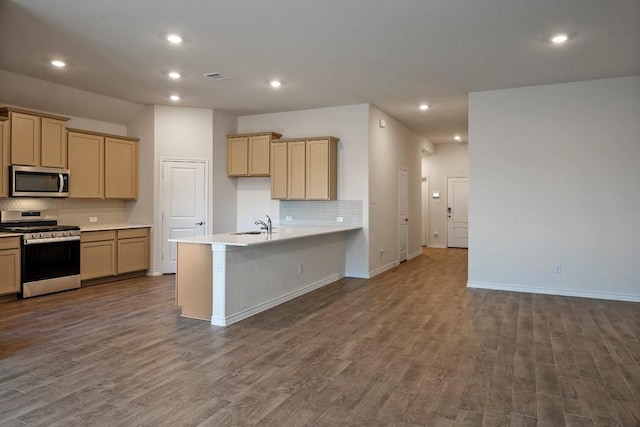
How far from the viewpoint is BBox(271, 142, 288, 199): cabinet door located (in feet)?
24.1

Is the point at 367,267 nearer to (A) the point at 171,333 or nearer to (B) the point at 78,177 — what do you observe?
(A) the point at 171,333

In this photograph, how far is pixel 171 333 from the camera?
13.7 feet

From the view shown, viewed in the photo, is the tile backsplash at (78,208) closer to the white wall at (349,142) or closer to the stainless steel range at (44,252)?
the stainless steel range at (44,252)

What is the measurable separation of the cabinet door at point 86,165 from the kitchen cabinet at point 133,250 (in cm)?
75

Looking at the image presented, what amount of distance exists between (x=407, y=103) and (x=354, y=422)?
5.66 metres

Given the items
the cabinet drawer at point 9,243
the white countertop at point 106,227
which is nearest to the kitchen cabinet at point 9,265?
the cabinet drawer at point 9,243

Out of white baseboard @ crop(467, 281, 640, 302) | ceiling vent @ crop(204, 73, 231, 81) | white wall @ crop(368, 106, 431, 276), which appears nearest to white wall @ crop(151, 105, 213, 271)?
ceiling vent @ crop(204, 73, 231, 81)

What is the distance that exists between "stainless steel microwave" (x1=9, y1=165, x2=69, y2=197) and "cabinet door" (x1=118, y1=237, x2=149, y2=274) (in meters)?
1.14

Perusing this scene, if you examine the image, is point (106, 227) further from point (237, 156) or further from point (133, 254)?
point (237, 156)

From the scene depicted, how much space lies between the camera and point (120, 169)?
23.5 feet

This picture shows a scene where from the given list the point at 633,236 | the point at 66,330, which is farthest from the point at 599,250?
the point at 66,330

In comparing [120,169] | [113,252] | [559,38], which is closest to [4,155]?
[120,169]

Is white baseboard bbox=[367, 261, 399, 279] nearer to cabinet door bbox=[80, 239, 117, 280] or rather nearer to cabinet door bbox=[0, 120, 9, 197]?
cabinet door bbox=[80, 239, 117, 280]

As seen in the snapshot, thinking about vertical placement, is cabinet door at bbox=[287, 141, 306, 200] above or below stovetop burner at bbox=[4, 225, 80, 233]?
above
